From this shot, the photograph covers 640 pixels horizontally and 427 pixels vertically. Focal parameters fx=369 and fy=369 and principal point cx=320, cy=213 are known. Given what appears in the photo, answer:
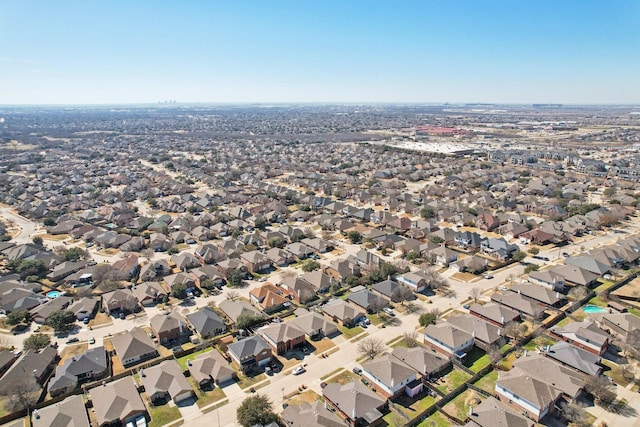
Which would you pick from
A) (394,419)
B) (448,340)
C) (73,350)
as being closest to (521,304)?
(448,340)

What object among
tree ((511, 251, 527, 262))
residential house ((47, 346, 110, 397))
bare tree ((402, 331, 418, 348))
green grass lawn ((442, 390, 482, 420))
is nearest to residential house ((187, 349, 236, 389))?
residential house ((47, 346, 110, 397))

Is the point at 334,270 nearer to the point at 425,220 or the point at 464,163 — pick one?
the point at 425,220

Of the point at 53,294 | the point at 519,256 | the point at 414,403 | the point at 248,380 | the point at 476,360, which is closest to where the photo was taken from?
the point at 414,403

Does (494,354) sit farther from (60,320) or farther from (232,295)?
(60,320)

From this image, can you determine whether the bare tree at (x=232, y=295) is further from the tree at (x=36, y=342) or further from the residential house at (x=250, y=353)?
the tree at (x=36, y=342)

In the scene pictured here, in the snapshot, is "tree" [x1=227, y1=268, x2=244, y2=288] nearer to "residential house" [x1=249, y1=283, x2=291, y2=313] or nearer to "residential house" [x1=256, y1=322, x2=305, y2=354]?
"residential house" [x1=249, y1=283, x2=291, y2=313]

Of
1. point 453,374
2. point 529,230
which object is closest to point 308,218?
point 529,230
